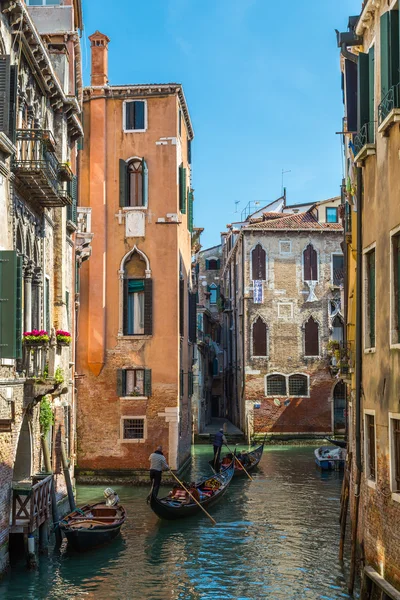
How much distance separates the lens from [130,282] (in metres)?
22.4

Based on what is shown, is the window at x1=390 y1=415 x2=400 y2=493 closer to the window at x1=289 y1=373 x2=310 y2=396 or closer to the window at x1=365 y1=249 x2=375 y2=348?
the window at x1=365 y1=249 x2=375 y2=348

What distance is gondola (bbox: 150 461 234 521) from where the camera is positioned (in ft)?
54.5

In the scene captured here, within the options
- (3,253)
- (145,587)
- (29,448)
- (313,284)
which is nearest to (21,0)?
(3,253)

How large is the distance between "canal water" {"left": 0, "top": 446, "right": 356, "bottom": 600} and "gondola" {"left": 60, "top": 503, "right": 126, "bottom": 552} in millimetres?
212

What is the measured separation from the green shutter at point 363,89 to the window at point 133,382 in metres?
12.4

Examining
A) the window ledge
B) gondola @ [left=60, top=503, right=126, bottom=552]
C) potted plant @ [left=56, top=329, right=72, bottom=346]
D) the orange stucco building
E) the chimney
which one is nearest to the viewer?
the window ledge

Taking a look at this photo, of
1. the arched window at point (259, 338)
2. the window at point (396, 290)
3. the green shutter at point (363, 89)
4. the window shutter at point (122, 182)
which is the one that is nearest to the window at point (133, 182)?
the window shutter at point (122, 182)

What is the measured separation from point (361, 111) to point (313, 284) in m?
→ 24.4

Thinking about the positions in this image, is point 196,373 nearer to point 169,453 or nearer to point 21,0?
point 169,453

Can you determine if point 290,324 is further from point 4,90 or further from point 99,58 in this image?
point 4,90

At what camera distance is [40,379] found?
13148 millimetres

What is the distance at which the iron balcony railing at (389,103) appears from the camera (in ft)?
30.0

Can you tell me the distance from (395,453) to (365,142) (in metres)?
4.11

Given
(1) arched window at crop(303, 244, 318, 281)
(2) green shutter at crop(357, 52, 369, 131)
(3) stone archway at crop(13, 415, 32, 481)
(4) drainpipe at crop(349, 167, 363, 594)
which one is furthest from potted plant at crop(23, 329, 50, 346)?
(1) arched window at crop(303, 244, 318, 281)
